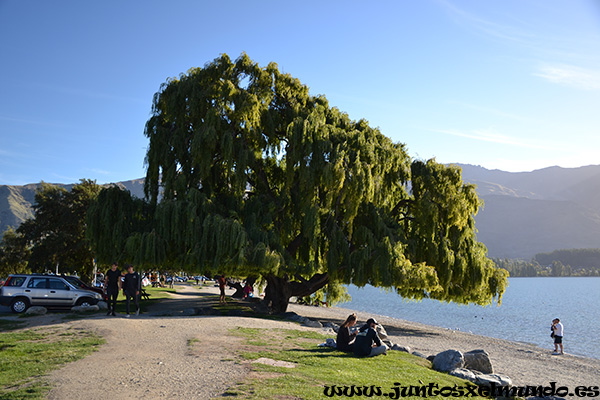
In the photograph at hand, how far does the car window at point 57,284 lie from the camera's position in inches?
877

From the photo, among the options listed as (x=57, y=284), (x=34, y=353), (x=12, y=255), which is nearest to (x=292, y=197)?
(x=57, y=284)

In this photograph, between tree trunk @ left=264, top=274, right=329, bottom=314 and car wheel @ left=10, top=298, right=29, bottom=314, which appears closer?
car wheel @ left=10, top=298, right=29, bottom=314

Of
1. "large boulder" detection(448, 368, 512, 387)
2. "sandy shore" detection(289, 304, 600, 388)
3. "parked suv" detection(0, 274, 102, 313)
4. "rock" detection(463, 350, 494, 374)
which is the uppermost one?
"parked suv" detection(0, 274, 102, 313)

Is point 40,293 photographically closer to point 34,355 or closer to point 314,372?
point 34,355

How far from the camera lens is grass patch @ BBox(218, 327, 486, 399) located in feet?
28.5

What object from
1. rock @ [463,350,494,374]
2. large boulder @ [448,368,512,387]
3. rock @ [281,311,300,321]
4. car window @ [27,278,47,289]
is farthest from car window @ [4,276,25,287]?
rock @ [463,350,494,374]

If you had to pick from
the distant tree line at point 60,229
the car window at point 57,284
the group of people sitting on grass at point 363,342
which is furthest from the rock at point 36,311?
the distant tree line at point 60,229

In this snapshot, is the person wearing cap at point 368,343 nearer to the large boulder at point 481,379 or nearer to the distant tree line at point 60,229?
the large boulder at point 481,379

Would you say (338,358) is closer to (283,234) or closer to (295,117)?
(283,234)

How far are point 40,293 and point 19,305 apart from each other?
38.2 inches

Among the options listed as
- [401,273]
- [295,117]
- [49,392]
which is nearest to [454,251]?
[401,273]

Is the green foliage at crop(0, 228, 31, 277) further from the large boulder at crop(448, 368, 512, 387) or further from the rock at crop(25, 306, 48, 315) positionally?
the large boulder at crop(448, 368, 512, 387)

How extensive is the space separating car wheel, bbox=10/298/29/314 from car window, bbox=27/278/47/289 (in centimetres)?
72

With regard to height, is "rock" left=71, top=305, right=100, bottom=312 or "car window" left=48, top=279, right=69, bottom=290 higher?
"car window" left=48, top=279, right=69, bottom=290
